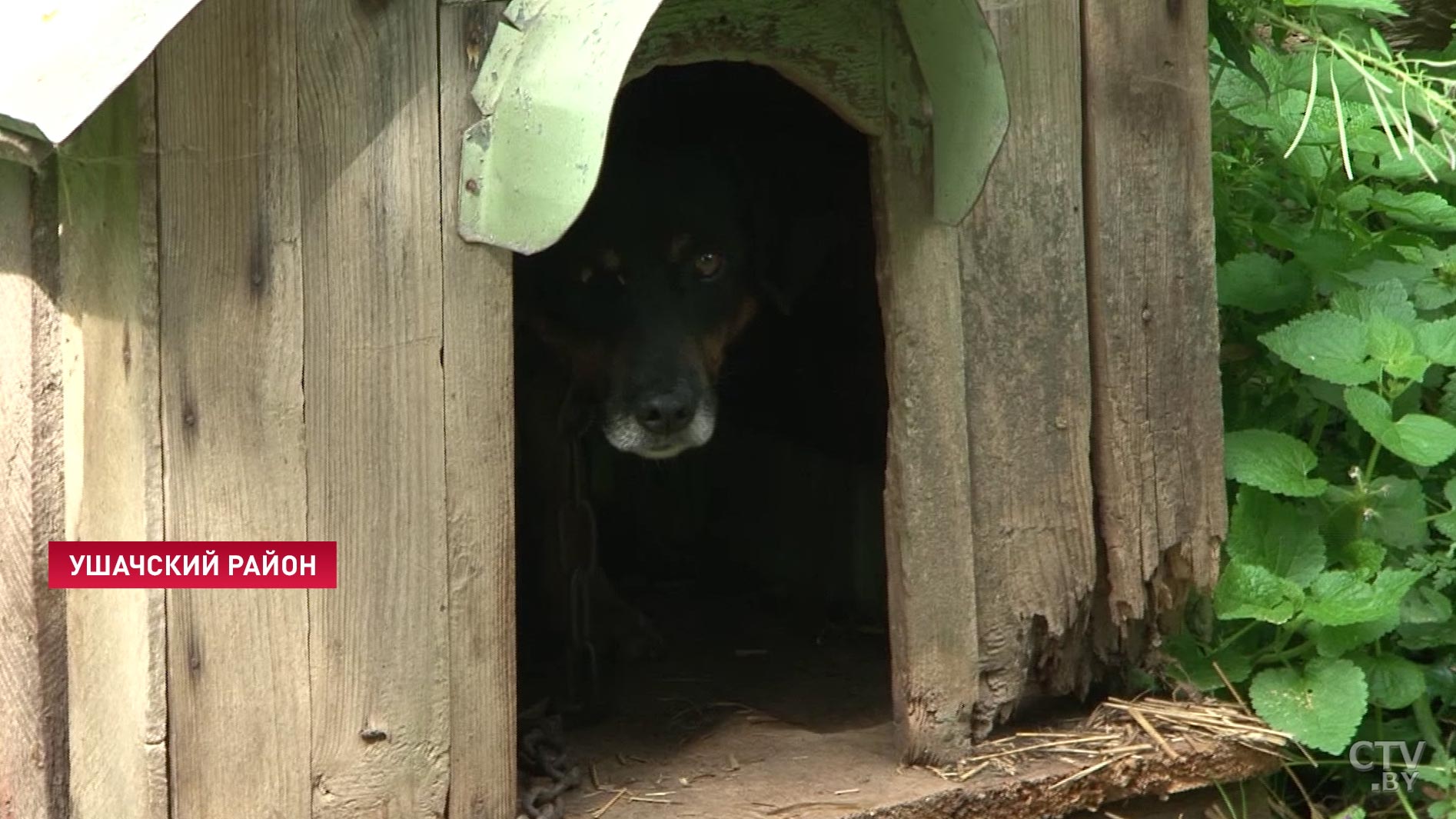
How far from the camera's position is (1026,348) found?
3.25 metres

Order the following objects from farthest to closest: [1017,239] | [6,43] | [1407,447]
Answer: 1. [1407,447]
2. [1017,239]
3. [6,43]

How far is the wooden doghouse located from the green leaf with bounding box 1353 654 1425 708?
3.08ft

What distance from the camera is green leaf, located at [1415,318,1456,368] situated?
11.8 ft

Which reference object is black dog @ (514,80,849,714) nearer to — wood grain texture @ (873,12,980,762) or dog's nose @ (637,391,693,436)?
dog's nose @ (637,391,693,436)

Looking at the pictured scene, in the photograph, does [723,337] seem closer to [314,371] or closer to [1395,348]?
[1395,348]

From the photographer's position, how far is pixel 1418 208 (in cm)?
418

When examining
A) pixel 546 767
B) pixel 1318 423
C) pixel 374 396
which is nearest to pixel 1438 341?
pixel 1318 423

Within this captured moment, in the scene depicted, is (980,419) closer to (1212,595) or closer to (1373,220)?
(1212,595)

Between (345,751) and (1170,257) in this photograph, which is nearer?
(345,751)

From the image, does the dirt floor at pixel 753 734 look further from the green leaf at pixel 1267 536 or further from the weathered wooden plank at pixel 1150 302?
the green leaf at pixel 1267 536

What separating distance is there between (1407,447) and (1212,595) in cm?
45

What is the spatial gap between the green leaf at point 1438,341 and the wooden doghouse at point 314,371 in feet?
3.17

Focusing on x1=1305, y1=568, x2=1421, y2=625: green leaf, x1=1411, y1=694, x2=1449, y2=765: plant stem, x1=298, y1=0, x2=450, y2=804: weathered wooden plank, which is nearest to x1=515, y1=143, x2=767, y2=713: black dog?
x1=298, y1=0, x2=450, y2=804: weathered wooden plank

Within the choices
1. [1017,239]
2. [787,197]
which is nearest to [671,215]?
[787,197]
